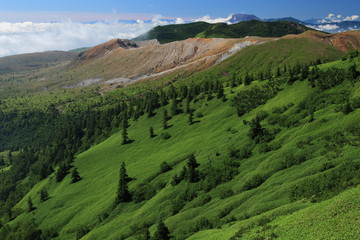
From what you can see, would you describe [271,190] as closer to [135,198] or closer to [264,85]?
[135,198]

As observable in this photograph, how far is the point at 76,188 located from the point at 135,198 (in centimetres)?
4812

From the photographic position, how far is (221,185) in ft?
289

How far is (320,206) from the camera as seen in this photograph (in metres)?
45.3

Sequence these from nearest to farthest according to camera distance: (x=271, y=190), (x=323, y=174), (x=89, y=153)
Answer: (x=323, y=174) < (x=271, y=190) < (x=89, y=153)

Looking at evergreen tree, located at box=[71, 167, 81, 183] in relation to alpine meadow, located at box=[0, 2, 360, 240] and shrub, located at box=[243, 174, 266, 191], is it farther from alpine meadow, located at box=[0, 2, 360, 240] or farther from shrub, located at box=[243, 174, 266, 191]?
shrub, located at box=[243, 174, 266, 191]

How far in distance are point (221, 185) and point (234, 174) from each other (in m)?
5.81

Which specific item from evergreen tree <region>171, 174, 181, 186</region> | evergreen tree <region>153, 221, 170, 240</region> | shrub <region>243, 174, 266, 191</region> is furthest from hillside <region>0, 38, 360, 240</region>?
evergreen tree <region>153, 221, 170, 240</region>

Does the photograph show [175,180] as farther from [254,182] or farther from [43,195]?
[43,195]

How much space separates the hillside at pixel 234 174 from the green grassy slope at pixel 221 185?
1.30 feet

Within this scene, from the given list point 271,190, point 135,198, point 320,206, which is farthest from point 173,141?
point 320,206

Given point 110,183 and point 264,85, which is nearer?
point 110,183

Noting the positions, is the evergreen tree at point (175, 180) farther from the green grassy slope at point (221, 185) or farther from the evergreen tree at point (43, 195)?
the evergreen tree at point (43, 195)

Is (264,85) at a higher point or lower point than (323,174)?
higher

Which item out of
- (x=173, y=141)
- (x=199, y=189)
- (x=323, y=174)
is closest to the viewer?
(x=323, y=174)
